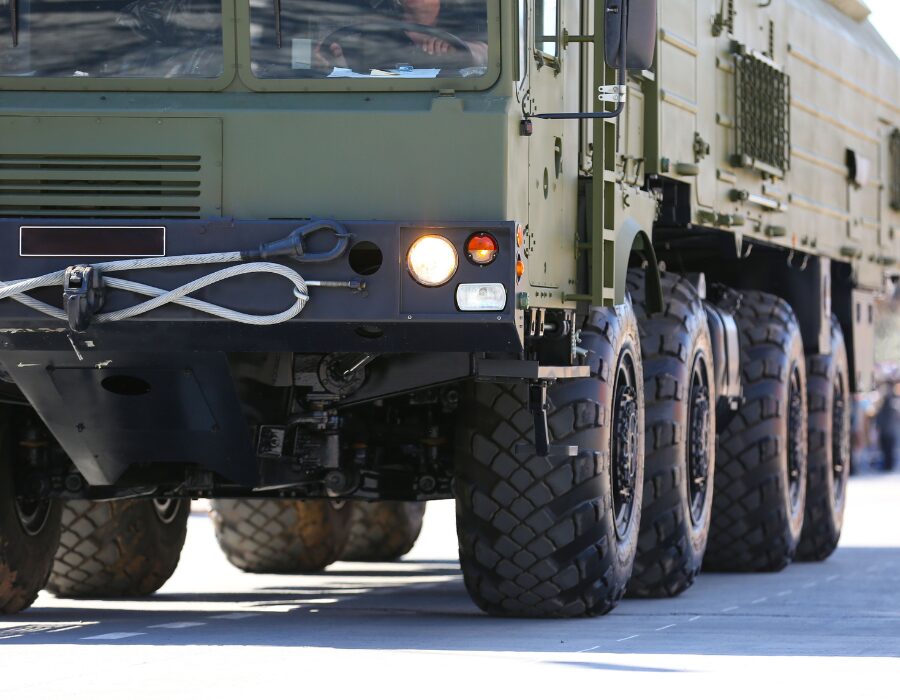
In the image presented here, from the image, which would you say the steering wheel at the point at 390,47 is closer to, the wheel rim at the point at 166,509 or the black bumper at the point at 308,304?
the black bumper at the point at 308,304

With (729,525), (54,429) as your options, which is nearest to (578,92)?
(54,429)

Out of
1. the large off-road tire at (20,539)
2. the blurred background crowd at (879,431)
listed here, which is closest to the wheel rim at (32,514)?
the large off-road tire at (20,539)

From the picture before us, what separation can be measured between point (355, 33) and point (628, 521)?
→ 3.06m

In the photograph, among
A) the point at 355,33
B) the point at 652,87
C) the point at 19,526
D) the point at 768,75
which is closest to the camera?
the point at 355,33

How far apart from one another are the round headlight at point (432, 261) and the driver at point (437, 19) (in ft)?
2.68

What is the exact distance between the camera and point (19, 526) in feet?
35.8

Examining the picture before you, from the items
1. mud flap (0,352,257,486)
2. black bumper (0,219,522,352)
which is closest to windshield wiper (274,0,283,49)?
black bumper (0,219,522,352)

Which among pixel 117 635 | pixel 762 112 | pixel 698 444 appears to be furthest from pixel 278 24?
pixel 762 112

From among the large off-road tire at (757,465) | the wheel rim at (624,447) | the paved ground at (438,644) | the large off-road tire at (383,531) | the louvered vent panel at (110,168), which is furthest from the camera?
the large off-road tire at (383,531)

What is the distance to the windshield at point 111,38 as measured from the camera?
9273 mm

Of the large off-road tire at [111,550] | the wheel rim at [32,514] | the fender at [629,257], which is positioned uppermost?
the fender at [629,257]

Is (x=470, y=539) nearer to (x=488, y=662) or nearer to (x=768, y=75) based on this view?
(x=488, y=662)

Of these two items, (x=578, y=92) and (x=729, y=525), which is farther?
(x=729, y=525)

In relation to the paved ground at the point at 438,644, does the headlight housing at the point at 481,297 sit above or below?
above
